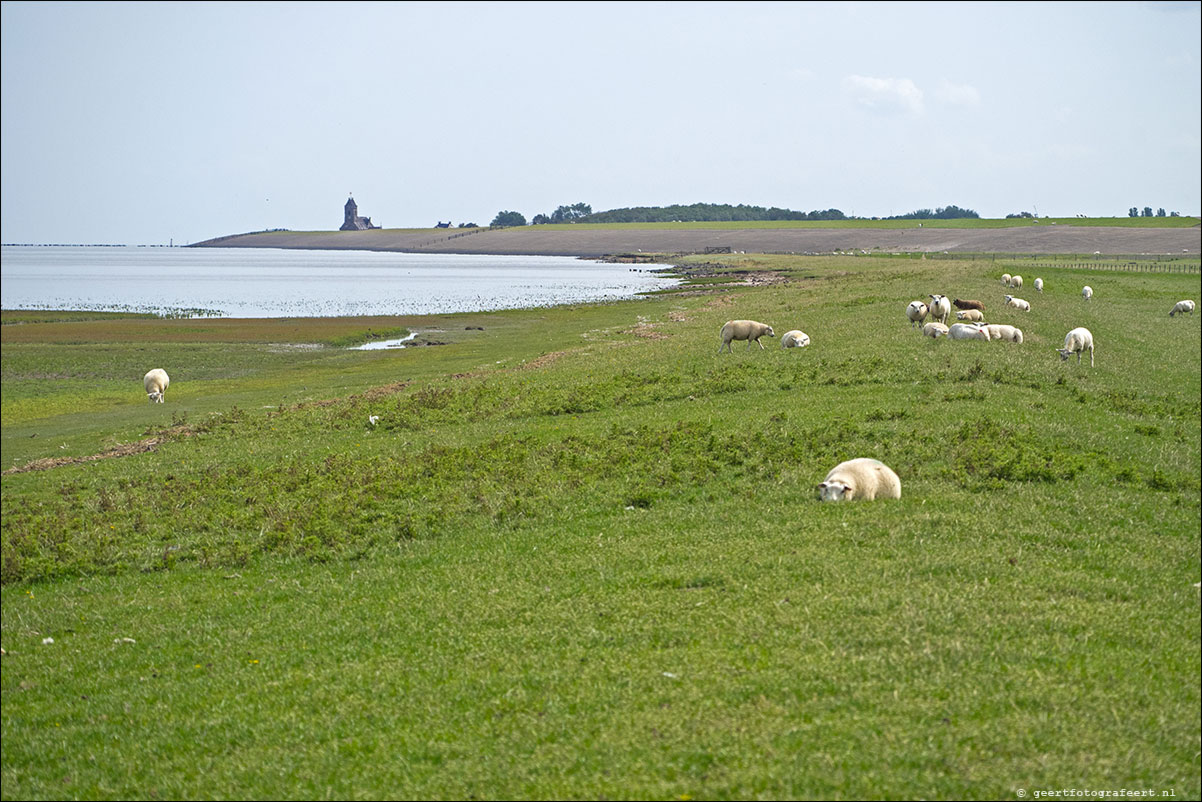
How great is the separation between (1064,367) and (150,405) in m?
34.7

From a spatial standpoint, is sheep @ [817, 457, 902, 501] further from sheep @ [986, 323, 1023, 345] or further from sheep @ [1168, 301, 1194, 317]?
sheep @ [1168, 301, 1194, 317]

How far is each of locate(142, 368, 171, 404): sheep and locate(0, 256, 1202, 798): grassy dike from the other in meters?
9.44

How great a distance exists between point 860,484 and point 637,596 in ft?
18.0

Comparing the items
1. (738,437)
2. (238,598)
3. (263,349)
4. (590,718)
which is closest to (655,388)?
(738,437)

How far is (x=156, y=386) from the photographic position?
130 ft

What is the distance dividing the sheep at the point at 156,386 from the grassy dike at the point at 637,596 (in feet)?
31.0

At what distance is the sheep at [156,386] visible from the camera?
38844 millimetres

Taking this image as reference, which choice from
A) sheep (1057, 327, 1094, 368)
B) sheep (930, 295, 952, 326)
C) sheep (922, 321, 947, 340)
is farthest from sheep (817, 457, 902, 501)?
sheep (930, 295, 952, 326)

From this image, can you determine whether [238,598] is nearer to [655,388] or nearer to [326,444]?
[326,444]

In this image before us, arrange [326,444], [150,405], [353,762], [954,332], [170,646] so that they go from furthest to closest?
[150,405]
[954,332]
[326,444]
[170,646]
[353,762]

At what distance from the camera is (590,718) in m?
8.69

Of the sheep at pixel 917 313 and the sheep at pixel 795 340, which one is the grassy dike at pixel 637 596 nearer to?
the sheep at pixel 795 340

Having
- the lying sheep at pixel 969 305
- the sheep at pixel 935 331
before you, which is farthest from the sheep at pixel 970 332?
the lying sheep at pixel 969 305

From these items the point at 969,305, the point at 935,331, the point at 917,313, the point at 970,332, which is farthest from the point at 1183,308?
the point at 970,332
